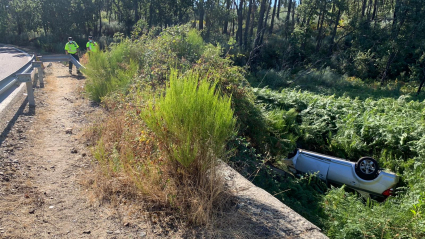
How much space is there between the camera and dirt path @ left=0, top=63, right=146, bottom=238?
3.27 metres

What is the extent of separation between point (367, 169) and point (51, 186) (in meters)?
6.20

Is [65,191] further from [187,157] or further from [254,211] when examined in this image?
[254,211]

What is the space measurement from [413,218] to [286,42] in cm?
3209

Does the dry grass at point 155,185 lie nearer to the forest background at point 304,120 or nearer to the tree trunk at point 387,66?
the forest background at point 304,120

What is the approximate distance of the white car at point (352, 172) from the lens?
6723 millimetres

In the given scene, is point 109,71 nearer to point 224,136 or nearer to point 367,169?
point 224,136

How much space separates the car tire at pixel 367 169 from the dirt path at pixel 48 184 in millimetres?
5515

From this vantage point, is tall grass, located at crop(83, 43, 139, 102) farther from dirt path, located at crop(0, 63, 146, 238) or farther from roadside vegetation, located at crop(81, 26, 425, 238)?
dirt path, located at crop(0, 63, 146, 238)

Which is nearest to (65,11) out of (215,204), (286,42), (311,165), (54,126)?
(286,42)

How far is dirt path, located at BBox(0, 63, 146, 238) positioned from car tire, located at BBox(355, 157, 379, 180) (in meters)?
5.51

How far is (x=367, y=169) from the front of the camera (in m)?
6.97

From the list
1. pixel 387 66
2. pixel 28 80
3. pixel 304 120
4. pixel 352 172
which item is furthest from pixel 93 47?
pixel 387 66

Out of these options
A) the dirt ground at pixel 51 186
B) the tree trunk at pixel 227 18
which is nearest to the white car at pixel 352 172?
the dirt ground at pixel 51 186

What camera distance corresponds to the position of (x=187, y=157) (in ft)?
11.0
